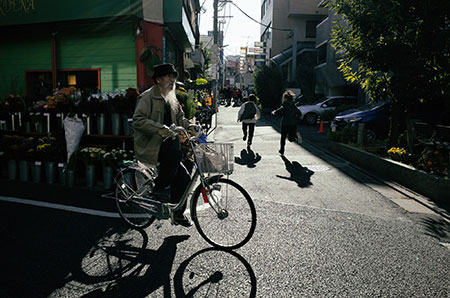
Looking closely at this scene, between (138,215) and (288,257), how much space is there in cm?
212

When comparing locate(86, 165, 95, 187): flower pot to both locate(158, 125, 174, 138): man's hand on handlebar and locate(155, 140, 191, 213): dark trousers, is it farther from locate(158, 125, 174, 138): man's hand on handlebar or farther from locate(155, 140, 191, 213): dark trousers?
locate(158, 125, 174, 138): man's hand on handlebar

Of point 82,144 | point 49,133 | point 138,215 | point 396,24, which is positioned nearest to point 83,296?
point 138,215

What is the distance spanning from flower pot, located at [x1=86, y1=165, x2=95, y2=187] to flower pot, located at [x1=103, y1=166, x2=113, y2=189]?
0.30 metres

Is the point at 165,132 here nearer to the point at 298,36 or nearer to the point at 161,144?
the point at 161,144

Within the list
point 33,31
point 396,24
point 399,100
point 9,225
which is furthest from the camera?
point 33,31

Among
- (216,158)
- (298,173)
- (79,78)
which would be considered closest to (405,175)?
(298,173)

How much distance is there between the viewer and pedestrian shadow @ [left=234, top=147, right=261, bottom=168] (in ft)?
30.3

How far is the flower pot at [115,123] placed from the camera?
650cm

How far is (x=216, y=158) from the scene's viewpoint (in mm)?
3547

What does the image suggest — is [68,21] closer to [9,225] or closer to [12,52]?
[12,52]

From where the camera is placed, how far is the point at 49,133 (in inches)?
273

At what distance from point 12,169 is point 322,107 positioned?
1660cm

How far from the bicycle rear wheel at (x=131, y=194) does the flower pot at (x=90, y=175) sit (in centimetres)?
210

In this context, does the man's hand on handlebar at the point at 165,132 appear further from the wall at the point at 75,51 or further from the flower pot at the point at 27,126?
the wall at the point at 75,51
